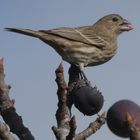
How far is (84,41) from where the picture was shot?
10.0 m

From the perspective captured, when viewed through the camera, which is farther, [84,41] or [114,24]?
[114,24]

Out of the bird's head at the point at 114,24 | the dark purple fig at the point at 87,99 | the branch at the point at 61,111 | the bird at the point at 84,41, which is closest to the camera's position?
the branch at the point at 61,111

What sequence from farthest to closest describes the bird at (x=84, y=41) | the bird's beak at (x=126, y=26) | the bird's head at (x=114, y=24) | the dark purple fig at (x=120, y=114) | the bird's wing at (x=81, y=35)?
the bird's head at (x=114, y=24)
the bird's beak at (x=126, y=26)
the bird's wing at (x=81, y=35)
the bird at (x=84, y=41)
the dark purple fig at (x=120, y=114)

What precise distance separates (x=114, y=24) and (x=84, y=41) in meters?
2.09

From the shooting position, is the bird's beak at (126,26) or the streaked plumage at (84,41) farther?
the bird's beak at (126,26)

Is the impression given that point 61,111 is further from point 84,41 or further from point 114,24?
point 114,24

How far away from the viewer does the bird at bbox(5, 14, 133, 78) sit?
8922mm

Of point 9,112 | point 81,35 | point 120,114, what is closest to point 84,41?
point 81,35

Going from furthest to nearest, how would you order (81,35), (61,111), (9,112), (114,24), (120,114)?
(114,24) → (81,35) → (61,111) → (9,112) → (120,114)

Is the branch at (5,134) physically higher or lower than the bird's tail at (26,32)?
lower

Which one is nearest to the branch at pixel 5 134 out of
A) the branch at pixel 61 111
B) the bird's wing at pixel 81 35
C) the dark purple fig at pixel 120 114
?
the branch at pixel 61 111

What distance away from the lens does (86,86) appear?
15.2ft

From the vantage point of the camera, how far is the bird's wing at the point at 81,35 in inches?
368

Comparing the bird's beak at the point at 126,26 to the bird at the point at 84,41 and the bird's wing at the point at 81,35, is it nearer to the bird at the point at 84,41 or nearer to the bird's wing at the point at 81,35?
the bird at the point at 84,41
